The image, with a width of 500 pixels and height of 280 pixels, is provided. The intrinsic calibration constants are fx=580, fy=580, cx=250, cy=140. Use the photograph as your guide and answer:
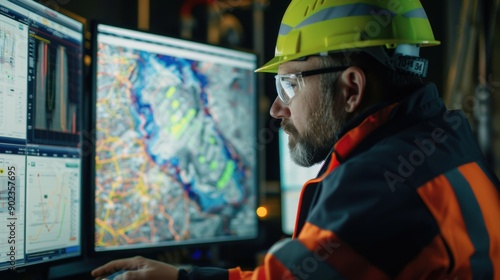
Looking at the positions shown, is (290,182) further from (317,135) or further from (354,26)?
(354,26)

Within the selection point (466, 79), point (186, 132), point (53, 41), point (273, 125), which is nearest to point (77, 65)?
point (53, 41)

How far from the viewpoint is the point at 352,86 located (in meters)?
1.16

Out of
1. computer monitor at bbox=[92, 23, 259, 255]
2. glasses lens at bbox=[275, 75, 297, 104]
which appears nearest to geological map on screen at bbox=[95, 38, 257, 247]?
computer monitor at bbox=[92, 23, 259, 255]

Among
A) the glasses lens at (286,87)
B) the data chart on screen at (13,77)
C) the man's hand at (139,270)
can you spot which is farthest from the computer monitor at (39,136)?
the glasses lens at (286,87)

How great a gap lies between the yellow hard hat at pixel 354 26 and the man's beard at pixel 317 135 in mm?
123

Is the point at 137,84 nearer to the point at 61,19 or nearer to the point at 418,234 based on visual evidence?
the point at 61,19

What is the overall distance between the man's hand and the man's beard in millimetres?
369

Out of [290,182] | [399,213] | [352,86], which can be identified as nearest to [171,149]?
[352,86]

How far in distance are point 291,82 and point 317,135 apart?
0.13 m

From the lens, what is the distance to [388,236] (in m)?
0.86

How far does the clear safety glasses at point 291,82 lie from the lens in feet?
3.94

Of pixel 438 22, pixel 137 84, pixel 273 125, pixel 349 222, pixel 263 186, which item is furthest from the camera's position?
pixel 438 22

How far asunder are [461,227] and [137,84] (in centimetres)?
95

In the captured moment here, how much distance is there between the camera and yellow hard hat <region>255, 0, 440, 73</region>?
1138mm
